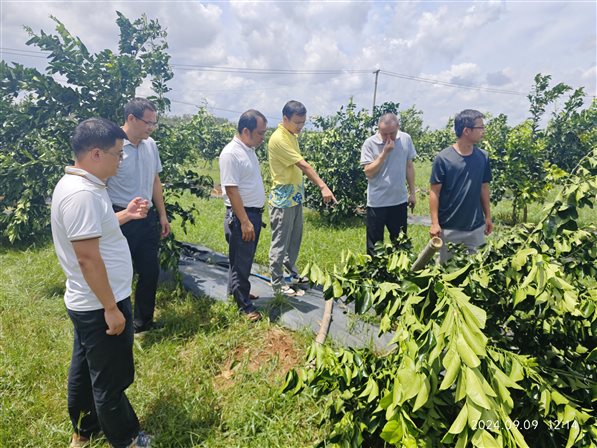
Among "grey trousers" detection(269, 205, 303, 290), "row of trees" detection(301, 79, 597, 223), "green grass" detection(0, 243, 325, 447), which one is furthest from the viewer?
"row of trees" detection(301, 79, 597, 223)

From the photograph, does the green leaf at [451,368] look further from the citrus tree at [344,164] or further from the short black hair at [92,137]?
the citrus tree at [344,164]

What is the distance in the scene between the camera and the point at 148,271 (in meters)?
3.12

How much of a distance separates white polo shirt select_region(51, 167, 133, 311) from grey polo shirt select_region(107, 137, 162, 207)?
114cm

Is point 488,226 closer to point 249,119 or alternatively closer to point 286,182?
point 286,182

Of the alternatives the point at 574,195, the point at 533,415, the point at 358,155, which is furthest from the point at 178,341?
the point at 358,155

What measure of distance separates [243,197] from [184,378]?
1480 mm

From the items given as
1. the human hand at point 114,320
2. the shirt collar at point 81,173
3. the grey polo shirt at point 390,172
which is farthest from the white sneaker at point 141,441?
the grey polo shirt at point 390,172

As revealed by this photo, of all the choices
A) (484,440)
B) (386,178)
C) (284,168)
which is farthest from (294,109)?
(484,440)

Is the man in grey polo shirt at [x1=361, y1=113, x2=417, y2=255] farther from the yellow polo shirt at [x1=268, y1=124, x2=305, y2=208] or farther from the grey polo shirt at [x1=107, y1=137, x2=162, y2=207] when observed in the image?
the grey polo shirt at [x1=107, y1=137, x2=162, y2=207]

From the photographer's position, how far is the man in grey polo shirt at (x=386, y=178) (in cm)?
377

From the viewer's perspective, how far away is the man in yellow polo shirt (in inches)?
135

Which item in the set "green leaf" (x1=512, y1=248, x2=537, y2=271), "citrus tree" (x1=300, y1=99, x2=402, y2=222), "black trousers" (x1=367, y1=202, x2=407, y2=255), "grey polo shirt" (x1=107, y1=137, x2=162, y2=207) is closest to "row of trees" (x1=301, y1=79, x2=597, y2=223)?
"citrus tree" (x1=300, y1=99, x2=402, y2=222)

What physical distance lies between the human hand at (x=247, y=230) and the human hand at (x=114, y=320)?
1.35 m

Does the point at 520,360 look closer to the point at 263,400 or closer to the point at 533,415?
the point at 533,415
